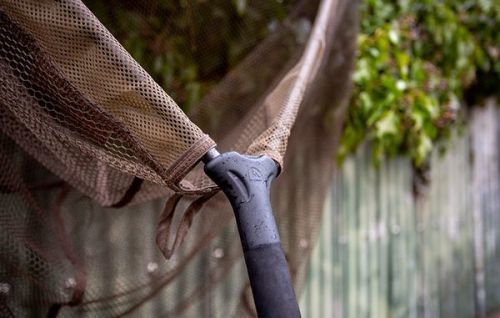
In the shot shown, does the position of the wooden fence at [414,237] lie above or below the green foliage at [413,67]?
below

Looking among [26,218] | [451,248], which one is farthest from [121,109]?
[451,248]

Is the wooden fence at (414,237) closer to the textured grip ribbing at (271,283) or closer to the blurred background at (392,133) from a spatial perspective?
the blurred background at (392,133)

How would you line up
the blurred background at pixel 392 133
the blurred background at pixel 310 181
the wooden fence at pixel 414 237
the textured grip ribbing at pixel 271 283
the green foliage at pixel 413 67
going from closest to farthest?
the textured grip ribbing at pixel 271 283
the blurred background at pixel 310 181
the blurred background at pixel 392 133
the green foliage at pixel 413 67
the wooden fence at pixel 414 237

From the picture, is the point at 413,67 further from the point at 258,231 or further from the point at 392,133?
the point at 258,231

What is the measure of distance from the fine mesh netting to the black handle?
0.20 feet

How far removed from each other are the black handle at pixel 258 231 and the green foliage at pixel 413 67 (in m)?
1.86

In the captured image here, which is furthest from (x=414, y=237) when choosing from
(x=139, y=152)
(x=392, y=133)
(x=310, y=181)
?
(x=139, y=152)

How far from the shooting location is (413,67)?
2.96 m

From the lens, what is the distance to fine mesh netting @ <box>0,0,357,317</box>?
0.97 m

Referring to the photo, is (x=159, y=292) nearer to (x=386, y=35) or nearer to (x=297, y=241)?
(x=297, y=241)

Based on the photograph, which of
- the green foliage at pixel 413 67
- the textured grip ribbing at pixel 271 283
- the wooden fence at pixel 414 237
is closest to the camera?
the textured grip ribbing at pixel 271 283

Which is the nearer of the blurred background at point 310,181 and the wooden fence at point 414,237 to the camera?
the blurred background at point 310,181

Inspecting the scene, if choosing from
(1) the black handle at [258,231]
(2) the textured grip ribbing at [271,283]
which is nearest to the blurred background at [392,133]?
(1) the black handle at [258,231]

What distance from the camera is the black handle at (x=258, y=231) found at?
817mm
